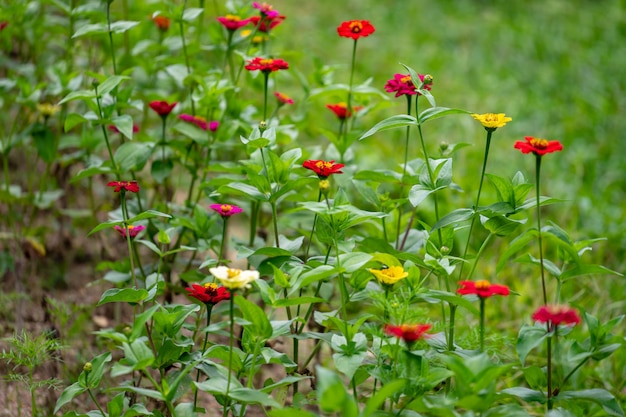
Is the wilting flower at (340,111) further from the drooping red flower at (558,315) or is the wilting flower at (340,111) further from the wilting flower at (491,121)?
the drooping red flower at (558,315)

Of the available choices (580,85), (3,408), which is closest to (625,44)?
(580,85)

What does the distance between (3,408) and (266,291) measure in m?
0.70

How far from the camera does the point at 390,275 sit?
120 cm

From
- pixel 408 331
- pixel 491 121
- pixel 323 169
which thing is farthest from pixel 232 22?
pixel 408 331

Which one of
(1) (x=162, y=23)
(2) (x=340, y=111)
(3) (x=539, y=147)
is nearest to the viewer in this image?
(3) (x=539, y=147)

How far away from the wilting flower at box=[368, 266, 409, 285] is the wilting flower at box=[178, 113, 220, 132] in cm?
68

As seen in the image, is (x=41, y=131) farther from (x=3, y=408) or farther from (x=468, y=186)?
(x=468, y=186)

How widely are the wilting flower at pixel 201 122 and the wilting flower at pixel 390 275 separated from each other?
0.68m

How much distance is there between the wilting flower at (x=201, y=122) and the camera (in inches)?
67.4

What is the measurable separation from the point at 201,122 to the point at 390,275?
0.76 m

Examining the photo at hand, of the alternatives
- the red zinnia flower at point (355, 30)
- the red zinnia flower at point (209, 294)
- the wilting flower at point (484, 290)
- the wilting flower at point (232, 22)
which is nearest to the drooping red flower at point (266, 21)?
the wilting flower at point (232, 22)

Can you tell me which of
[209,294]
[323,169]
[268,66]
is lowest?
[209,294]

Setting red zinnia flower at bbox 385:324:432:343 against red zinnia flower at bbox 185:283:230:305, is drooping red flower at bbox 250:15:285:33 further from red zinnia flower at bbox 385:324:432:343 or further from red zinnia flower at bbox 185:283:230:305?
red zinnia flower at bbox 385:324:432:343

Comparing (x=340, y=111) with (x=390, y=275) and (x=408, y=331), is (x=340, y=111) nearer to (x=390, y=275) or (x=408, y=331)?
(x=390, y=275)
